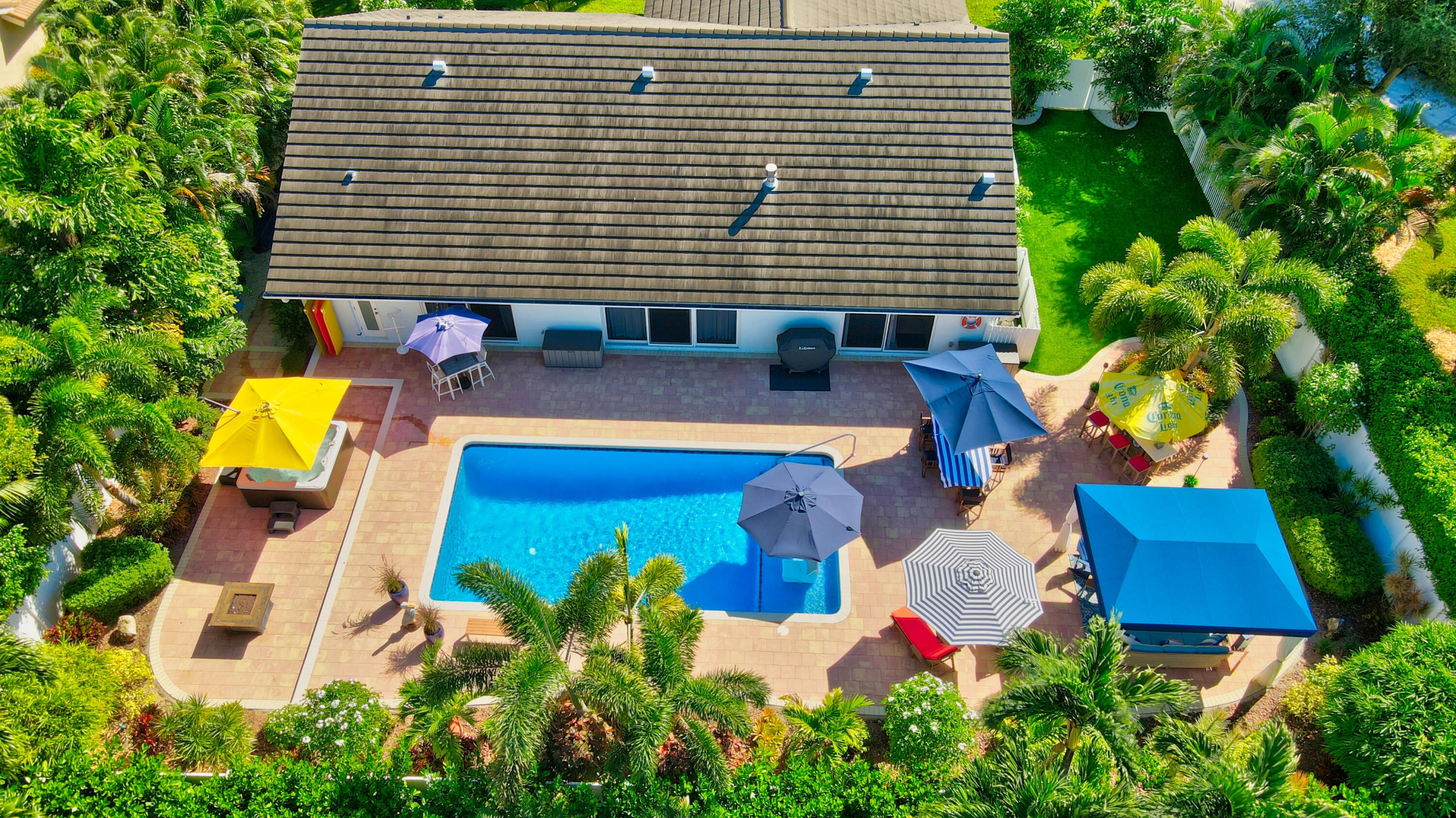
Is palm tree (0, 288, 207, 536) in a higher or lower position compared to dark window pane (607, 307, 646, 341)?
lower

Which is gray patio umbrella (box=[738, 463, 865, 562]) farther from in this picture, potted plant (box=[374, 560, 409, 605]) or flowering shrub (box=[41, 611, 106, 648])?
flowering shrub (box=[41, 611, 106, 648])

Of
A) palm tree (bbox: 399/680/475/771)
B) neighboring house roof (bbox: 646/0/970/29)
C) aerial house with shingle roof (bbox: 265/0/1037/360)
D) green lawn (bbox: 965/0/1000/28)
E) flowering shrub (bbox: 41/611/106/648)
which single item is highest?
green lawn (bbox: 965/0/1000/28)

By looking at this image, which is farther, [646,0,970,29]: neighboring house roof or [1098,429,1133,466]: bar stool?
[646,0,970,29]: neighboring house roof

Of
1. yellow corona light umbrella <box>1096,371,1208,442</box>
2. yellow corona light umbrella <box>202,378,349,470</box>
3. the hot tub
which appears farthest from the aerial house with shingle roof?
the hot tub

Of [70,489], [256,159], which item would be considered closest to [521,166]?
[256,159]

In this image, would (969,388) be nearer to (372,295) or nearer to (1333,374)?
(1333,374)

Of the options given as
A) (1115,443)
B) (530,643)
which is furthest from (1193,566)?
(530,643)

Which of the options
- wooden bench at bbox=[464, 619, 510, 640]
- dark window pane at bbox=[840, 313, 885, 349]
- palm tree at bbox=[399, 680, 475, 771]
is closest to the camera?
palm tree at bbox=[399, 680, 475, 771]
